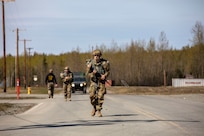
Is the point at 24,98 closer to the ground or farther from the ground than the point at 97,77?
closer to the ground

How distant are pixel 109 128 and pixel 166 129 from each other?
1455mm

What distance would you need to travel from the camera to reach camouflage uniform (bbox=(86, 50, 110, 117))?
14656 millimetres

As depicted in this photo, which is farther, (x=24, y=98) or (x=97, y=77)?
(x=24, y=98)

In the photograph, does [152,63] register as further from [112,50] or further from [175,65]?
[112,50]

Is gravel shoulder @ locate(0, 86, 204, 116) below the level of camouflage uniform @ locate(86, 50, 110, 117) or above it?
below

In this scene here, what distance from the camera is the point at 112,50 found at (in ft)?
378

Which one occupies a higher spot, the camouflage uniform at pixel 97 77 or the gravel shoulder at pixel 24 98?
the camouflage uniform at pixel 97 77

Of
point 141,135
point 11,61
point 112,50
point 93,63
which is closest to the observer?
point 141,135

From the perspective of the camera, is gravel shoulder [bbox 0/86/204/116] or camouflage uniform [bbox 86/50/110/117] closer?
camouflage uniform [bbox 86/50/110/117]

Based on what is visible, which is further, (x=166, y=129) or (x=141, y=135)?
(x=166, y=129)

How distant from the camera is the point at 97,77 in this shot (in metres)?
14.8

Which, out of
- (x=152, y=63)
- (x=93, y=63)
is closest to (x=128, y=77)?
(x=152, y=63)

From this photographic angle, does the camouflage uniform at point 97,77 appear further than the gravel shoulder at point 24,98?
No

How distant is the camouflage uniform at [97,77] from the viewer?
14656mm
